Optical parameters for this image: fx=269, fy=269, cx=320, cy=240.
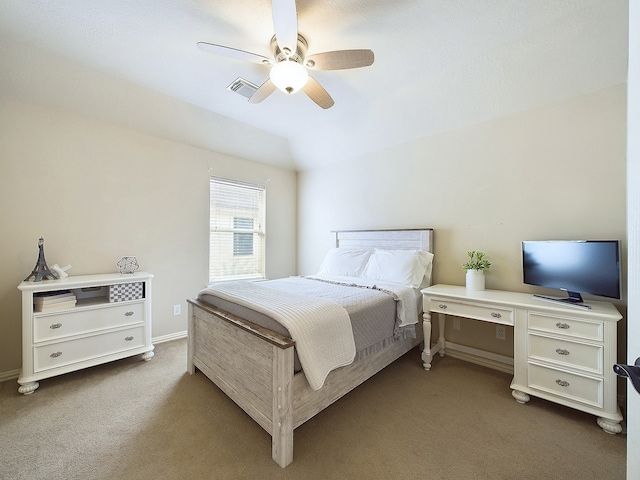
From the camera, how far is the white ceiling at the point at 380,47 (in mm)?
1796

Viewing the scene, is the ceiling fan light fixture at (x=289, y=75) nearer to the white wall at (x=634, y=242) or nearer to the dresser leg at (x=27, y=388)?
the white wall at (x=634, y=242)

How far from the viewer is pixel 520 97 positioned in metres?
2.45

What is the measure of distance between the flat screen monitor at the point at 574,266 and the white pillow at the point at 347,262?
1.60 metres

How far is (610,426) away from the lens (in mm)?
1727

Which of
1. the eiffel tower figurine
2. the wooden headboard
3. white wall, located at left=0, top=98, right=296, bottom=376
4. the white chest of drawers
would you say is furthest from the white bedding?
the eiffel tower figurine

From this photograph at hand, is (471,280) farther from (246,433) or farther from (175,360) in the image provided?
(175,360)

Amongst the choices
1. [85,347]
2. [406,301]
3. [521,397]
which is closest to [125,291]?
[85,347]

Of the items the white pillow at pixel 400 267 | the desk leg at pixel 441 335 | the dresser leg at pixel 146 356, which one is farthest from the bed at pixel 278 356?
Result: the dresser leg at pixel 146 356

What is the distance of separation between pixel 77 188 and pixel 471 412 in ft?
13.3

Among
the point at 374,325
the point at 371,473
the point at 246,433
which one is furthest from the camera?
the point at 374,325

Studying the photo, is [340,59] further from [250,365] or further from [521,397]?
[521,397]

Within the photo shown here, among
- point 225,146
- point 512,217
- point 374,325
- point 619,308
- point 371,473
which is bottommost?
point 371,473

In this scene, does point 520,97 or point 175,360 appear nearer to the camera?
point 520,97

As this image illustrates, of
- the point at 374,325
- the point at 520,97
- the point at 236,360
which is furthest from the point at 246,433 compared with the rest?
the point at 520,97
